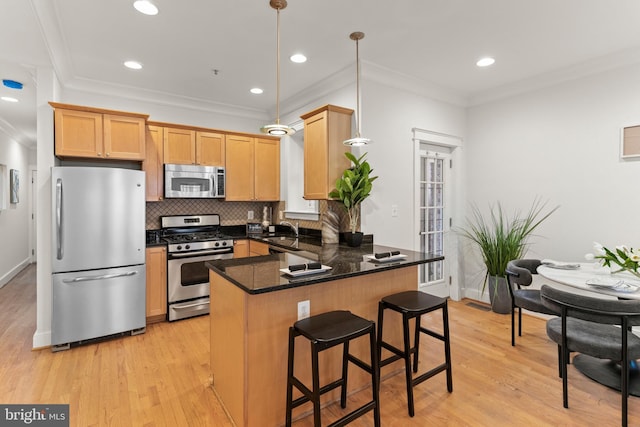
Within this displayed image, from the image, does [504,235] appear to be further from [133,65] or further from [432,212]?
[133,65]

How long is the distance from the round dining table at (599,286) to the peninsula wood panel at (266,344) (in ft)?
4.90

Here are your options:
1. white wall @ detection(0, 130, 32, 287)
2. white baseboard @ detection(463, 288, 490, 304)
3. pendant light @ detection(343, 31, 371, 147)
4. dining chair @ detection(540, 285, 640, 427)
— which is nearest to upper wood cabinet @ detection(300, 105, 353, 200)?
pendant light @ detection(343, 31, 371, 147)

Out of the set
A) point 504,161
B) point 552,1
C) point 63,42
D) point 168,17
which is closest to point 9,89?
point 63,42

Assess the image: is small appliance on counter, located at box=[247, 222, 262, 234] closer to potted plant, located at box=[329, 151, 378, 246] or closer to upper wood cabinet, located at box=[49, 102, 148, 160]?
upper wood cabinet, located at box=[49, 102, 148, 160]

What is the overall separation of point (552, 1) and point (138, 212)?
4127 millimetres

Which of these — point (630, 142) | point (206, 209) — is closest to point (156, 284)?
point (206, 209)

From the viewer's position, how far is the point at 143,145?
3.65m

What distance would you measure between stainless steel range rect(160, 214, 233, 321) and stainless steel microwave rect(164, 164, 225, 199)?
0.45 metres

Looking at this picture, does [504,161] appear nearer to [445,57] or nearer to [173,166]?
[445,57]

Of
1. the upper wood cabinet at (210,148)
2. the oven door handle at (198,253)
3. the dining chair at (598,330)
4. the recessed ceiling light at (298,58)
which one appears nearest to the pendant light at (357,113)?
the recessed ceiling light at (298,58)

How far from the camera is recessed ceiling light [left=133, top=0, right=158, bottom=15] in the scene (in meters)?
2.30

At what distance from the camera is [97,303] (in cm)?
319

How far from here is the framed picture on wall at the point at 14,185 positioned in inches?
231

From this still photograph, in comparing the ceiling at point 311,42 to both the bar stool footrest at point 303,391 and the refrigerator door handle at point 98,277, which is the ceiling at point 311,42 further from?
the bar stool footrest at point 303,391
